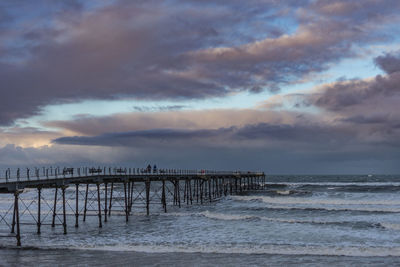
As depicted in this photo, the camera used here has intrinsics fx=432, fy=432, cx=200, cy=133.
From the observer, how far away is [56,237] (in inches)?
1257

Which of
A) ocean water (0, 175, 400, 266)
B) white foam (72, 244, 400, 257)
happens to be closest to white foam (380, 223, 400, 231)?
ocean water (0, 175, 400, 266)

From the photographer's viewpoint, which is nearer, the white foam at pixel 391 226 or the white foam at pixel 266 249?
the white foam at pixel 266 249

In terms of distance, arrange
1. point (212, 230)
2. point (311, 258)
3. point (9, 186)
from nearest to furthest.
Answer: point (311, 258)
point (9, 186)
point (212, 230)

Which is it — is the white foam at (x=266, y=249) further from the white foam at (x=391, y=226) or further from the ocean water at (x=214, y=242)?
the white foam at (x=391, y=226)

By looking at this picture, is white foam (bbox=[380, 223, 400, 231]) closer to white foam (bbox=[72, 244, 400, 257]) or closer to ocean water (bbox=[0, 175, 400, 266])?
ocean water (bbox=[0, 175, 400, 266])

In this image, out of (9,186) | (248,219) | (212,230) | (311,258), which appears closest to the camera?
(311,258)

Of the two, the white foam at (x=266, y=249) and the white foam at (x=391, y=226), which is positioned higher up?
the white foam at (x=266, y=249)

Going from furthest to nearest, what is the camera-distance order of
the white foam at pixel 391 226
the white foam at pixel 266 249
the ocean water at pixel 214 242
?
the white foam at pixel 391 226 < the white foam at pixel 266 249 < the ocean water at pixel 214 242

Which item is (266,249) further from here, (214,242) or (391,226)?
(391,226)

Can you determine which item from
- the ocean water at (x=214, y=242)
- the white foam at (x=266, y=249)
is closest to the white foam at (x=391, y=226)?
the ocean water at (x=214, y=242)

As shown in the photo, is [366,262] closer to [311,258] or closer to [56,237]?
[311,258]

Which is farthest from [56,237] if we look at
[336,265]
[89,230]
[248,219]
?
[336,265]

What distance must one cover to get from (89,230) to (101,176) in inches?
276

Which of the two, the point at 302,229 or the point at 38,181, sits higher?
the point at 38,181
